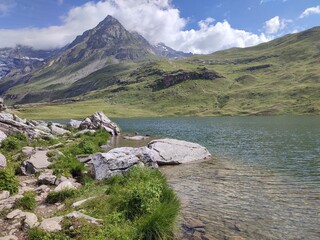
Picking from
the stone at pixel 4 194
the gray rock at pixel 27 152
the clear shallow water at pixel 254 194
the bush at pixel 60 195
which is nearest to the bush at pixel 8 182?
the stone at pixel 4 194

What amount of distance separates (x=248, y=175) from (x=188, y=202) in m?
13.1

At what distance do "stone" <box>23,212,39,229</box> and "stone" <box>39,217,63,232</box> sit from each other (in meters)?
0.63

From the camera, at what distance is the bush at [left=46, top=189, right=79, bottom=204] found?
73.0 ft

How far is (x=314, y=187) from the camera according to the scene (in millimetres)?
30094

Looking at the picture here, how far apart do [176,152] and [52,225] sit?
32523 millimetres

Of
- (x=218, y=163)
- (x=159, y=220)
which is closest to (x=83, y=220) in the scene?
(x=159, y=220)

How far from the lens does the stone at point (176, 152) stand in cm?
4556

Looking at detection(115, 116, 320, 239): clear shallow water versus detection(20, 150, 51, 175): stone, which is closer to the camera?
detection(115, 116, 320, 239): clear shallow water

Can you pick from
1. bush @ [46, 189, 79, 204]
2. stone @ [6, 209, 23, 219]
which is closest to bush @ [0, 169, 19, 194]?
bush @ [46, 189, 79, 204]

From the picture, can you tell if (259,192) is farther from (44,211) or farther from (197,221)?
(44,211)

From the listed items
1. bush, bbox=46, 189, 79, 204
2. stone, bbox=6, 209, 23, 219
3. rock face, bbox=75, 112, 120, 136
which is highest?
stone, bbox=6, 209, 23, 219

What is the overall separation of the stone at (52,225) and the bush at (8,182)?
8.05 metres

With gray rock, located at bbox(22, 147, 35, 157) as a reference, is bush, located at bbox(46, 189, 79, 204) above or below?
below

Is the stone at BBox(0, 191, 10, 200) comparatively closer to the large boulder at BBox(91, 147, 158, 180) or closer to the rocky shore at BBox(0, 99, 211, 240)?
the rocky shore at BBox(0, 99, 211, 240)
